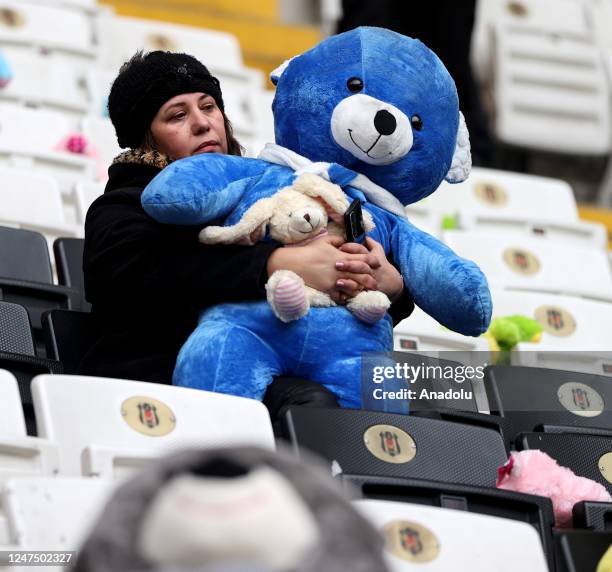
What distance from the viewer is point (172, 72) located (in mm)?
2631

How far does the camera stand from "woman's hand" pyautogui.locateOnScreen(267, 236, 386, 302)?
232 centimetres

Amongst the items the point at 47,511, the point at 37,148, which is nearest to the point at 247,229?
the point at 47,511

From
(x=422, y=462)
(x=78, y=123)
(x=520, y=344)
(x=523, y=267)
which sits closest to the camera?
(x=422, y=462)

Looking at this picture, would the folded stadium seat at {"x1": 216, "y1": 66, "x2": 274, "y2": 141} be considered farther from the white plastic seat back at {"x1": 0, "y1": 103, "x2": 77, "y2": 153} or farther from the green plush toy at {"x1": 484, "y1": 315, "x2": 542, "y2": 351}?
the green plush toy at {"x1": 484, "y1": 315, "x2": 542, "y2": 351}

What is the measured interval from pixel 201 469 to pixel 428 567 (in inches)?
30.6

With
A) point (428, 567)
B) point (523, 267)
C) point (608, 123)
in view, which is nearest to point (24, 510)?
point (428, 567)

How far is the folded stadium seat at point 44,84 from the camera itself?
4289 millimetres

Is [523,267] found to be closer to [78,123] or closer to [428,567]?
[78,123]

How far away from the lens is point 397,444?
2.22 meters

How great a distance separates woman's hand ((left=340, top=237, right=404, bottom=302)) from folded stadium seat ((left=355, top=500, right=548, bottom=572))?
577mm

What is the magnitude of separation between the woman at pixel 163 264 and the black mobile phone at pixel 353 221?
24 mm

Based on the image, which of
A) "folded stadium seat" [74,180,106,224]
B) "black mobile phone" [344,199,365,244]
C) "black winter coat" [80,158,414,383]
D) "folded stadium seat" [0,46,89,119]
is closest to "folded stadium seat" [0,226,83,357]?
"black winter coat" [80,158,414,383]

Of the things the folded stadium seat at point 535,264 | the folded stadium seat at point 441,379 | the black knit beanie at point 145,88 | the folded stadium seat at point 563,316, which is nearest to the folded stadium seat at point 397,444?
the folded stadium seat at point 441,379

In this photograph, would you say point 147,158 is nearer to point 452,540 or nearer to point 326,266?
point 326,266
